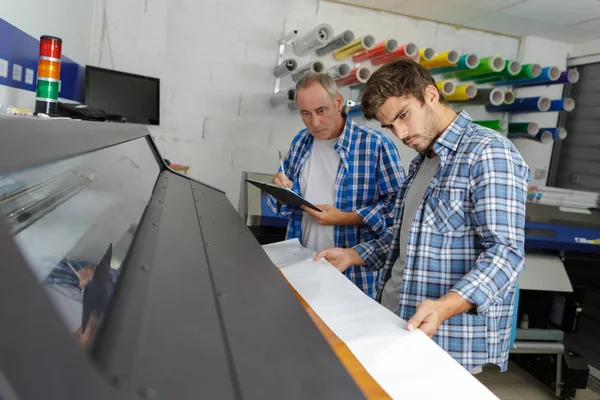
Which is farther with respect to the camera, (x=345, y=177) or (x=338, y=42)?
(x=338, y=42)

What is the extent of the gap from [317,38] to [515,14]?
64.9 inches

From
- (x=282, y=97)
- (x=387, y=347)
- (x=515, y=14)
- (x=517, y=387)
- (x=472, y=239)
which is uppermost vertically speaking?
(x=515, y=14)

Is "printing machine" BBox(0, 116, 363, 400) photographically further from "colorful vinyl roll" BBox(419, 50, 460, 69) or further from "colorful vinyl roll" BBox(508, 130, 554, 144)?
"colorful vinyl roll" BBox(508, 130, 554, 144)

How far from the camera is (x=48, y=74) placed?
185cm

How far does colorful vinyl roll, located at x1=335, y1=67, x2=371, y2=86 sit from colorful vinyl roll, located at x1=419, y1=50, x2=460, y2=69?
50cm

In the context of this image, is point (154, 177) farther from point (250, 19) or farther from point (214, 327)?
point (250, 19)

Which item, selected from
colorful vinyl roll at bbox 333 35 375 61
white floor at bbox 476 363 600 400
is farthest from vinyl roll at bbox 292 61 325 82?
white floor at bbox 476 363 600 400

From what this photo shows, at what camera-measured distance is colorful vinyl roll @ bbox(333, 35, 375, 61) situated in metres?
3.12

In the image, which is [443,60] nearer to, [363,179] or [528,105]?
[528,105]

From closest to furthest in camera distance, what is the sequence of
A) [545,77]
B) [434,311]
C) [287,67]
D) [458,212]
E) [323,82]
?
[434,311]
[458,212]
[323,82]
[287,67]
[545,77]

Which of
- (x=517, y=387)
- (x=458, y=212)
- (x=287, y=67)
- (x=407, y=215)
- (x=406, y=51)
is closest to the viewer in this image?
(x=458, y=212)

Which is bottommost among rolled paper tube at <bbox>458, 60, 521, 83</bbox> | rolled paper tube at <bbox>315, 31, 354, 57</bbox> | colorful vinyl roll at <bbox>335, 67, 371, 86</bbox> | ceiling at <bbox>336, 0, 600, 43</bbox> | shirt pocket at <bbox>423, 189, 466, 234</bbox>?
shirt pocket at <bbox>423, 189, 466, 234</bbox>

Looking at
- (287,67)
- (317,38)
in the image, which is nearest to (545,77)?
(317,38)

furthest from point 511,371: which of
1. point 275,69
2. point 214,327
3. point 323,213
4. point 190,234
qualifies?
point 214,327
